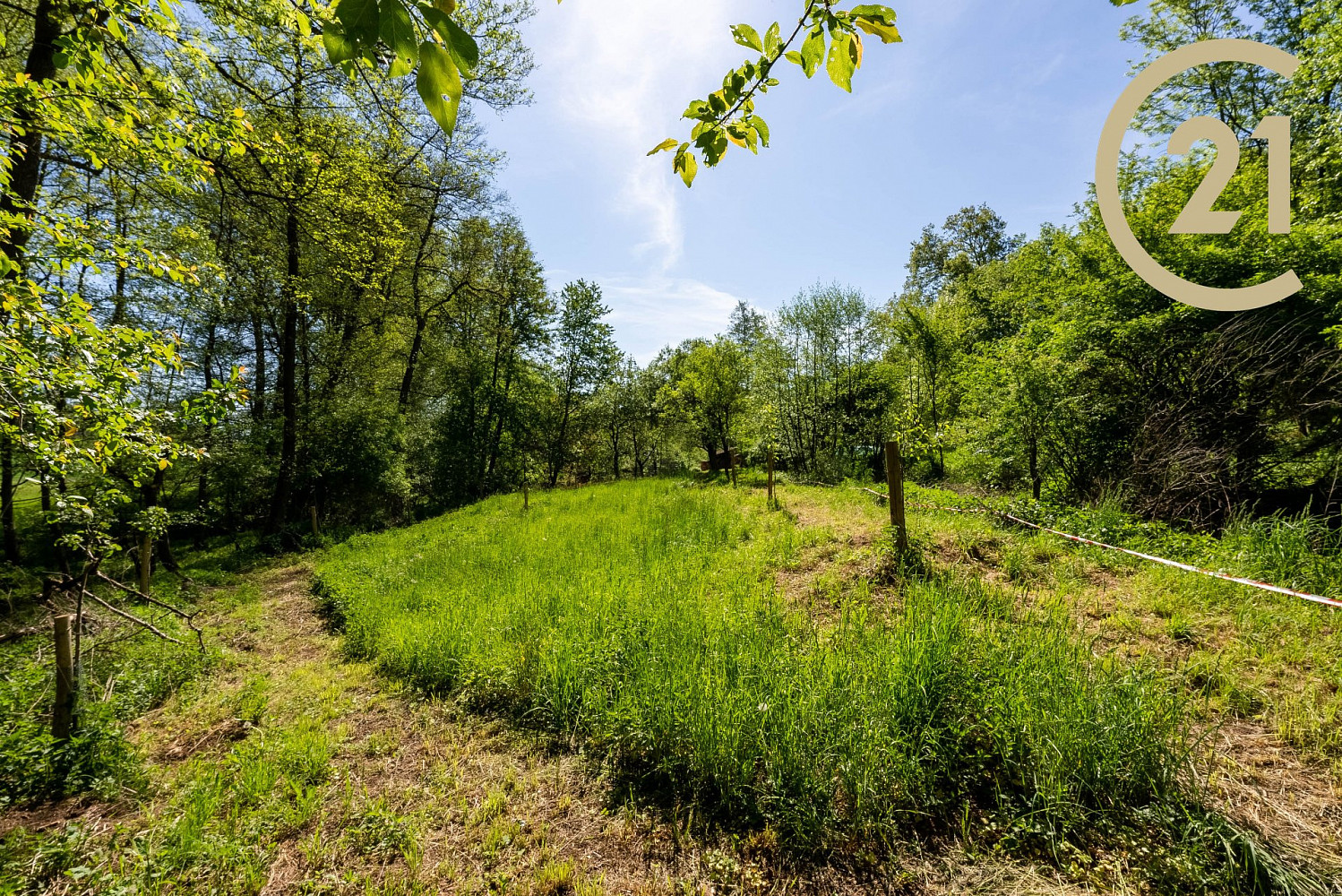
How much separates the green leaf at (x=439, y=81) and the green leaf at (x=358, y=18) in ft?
0.49

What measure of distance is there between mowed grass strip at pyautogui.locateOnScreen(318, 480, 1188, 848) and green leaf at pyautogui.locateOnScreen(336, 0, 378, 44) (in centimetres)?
346

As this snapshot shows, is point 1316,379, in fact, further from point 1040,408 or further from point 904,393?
point 904,393

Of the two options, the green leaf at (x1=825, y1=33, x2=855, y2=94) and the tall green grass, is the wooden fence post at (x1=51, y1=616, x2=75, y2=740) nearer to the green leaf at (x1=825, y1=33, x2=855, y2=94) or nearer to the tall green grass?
the green leaf at (x1=825, y1=33, x2=855, y2=94)

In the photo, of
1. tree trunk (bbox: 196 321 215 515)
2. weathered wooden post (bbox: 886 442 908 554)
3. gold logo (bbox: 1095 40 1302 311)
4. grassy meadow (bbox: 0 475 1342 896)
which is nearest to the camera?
grassy meadow (bbox: 0 475 1342 896)

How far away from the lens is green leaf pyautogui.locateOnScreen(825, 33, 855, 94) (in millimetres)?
1374

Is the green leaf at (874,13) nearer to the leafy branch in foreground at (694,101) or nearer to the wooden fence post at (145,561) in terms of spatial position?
the leafy branch in foreground at (694,101)

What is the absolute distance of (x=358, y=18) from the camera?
0.93 m

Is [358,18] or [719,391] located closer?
[358,18]

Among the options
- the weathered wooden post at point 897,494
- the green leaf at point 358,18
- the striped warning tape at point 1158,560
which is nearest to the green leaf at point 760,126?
the green leaf at point 358,18

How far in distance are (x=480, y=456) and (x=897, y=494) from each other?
18235 mm

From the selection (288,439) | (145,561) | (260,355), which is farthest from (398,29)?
(260,355)

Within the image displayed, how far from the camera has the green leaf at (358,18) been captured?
3.01 feet

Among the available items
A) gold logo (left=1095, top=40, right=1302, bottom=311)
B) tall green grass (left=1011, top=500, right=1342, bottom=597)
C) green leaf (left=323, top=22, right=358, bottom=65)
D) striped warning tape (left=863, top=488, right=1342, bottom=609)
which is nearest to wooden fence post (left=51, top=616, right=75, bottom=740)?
green leaf (left=323, top=22, right=358, bottom=65)

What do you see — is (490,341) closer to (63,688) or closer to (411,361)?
(411,361)
